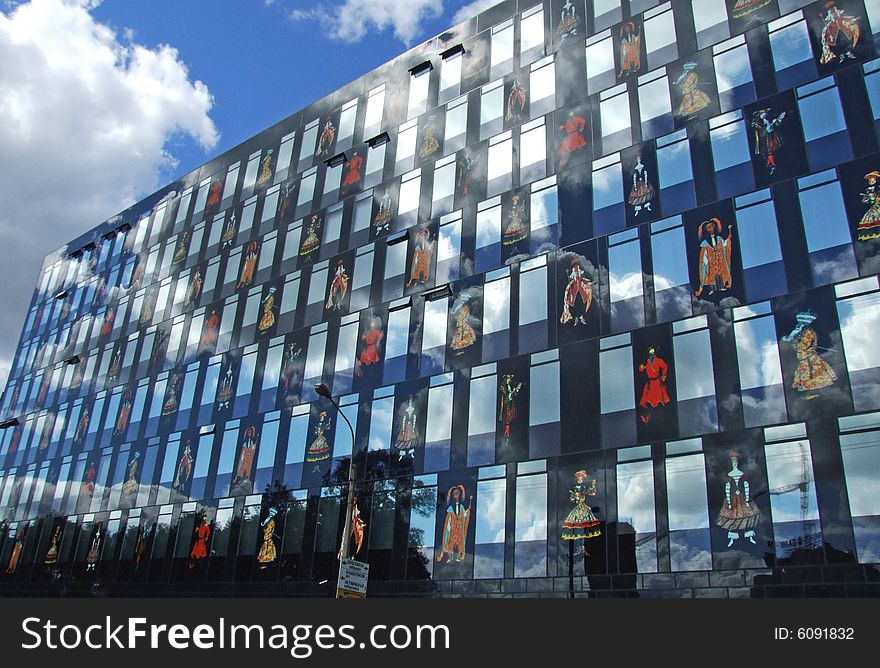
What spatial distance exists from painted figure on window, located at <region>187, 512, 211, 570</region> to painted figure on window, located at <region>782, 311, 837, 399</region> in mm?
25228

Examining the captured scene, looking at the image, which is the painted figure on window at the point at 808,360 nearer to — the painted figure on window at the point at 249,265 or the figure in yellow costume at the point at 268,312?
the figure in yellow costume at the point at 268,312

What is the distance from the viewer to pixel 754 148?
25.8 m

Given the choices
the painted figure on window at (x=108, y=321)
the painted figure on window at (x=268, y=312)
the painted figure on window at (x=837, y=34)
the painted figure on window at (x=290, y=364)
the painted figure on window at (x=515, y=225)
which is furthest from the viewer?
the painted figure on window at (x=108, y=321)

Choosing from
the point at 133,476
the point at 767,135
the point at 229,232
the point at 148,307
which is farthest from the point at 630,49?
the point at 148,307

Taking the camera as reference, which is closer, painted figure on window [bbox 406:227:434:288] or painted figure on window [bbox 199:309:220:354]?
painted figure on window [bbox 406:227:434:288]

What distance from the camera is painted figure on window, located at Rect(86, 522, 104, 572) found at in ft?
131

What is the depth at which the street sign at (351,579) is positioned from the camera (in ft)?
62.9

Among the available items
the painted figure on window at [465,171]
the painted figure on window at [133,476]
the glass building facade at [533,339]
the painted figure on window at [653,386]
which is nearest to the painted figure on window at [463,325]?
the glass building facade at [533,339]

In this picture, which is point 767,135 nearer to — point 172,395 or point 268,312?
point 268,312

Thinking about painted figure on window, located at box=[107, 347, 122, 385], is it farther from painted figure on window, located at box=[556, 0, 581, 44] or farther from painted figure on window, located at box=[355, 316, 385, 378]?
painted figure on window, located at box=[556, 0, 581, 44]

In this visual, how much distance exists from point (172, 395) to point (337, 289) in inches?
475

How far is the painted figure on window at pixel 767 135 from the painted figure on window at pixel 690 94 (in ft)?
7.05

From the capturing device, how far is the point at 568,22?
111 feet

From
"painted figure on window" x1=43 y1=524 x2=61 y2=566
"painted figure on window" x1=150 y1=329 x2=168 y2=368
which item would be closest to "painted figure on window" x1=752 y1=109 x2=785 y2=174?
"painted figure on window" x1=150 y1=329 x2=168 y2=368
